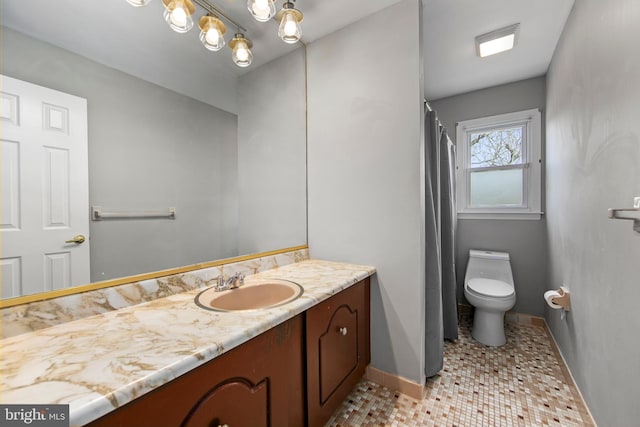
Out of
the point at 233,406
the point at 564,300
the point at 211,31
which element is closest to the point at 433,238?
the point at 564,300

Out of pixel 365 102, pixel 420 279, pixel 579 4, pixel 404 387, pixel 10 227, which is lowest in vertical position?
pixel 404 387

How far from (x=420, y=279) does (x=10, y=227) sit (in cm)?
170

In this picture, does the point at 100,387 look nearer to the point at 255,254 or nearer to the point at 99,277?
the point at 99,277

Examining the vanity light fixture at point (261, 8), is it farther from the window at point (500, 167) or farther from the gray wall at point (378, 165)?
the window at point (500, 167)

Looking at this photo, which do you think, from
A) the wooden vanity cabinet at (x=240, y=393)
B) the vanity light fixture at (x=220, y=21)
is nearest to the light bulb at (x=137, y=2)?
the vanity light fixture at (x=220, y=21)

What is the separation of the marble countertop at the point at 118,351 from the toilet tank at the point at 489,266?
2.12 m

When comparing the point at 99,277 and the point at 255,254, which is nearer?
the point at 99,277

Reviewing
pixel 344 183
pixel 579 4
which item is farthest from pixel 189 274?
pixel 579 4

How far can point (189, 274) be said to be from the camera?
3.84 ft

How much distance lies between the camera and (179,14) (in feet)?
3.71

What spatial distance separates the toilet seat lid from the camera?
204cm

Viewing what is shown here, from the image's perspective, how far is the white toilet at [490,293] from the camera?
1.99 m

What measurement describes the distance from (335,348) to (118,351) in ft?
2.94

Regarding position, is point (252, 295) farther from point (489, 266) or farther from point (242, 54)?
point (489, 266)
